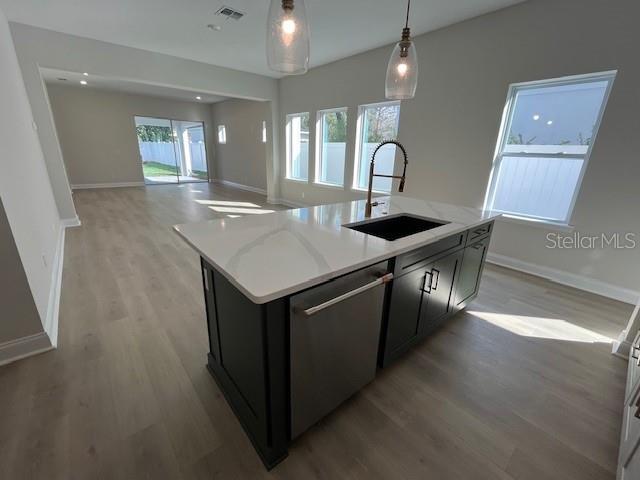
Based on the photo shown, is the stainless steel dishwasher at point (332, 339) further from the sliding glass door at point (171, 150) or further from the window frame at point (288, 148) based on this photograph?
the sliding glass door at point (171, 150)

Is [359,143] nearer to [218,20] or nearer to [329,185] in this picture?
[329,185]

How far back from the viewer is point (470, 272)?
86.6 inches

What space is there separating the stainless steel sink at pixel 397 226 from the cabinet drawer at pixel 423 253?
17 centimetres

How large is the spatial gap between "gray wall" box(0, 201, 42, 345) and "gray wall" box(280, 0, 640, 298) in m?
4.15

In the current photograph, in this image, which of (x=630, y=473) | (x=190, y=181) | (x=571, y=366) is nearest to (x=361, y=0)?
(x=571, y=366)

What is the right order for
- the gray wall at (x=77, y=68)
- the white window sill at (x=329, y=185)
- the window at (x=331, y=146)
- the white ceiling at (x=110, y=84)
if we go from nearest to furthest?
the gray wall at (x=77, y=68), the window at (x=331, y=146), the white window sill at (x=329, y=185), the white ceiling at (x=110, y=84)

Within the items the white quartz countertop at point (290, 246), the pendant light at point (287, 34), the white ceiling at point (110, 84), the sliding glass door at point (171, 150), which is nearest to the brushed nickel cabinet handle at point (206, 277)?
the white quartz countertop at point (290, 246)

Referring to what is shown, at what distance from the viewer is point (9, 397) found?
148 centimetres

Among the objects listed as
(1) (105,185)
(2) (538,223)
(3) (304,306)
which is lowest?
(1) (105,185)

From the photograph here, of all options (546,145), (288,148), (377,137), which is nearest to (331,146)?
(377,137)

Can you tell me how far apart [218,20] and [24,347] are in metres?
3.78

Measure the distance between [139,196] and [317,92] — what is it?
520 cm

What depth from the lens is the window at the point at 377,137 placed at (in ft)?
14.3

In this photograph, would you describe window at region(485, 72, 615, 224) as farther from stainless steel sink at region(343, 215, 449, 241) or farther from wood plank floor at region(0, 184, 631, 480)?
stainless steel sink at region(343, 215, 449, 241)
